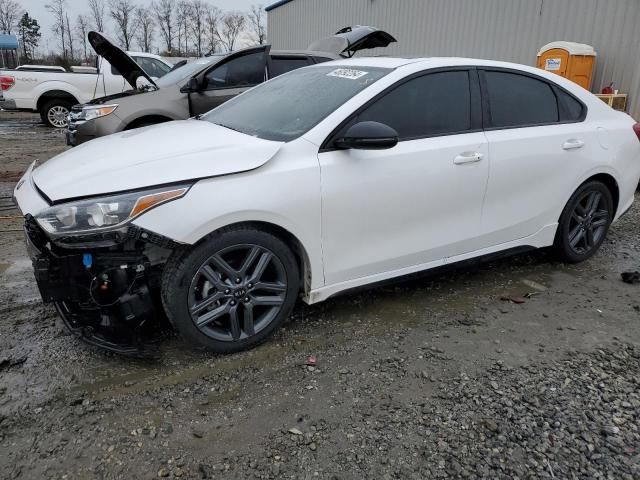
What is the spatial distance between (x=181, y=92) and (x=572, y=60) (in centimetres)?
609

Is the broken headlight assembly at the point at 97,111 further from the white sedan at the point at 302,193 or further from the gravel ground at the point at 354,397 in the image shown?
the gravel ground at the point at 354,397

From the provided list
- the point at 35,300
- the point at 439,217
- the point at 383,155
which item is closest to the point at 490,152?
the point at 439,217

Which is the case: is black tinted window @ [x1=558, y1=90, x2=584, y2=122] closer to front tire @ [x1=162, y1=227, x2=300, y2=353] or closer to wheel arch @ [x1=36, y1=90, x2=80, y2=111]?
front tire @ [x1=162, y1=227, x2=300, y2=353]

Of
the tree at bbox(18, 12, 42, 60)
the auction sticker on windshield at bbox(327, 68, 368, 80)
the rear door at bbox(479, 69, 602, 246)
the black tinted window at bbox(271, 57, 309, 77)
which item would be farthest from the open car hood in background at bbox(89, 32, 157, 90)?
the tree at bbox(18, 12, 42, 60)

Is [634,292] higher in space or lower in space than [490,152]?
lower

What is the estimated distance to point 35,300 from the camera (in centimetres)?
361

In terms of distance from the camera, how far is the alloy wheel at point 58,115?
45.4 feet

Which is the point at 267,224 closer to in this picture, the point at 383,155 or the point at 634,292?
the point at 383,155

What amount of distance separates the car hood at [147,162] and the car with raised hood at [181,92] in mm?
3539

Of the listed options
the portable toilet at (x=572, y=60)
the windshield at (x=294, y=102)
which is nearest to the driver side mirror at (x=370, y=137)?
the windshield at (x=294, y=102)

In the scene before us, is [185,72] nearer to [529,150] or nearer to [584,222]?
[529,150]

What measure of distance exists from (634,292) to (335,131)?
2.70 m

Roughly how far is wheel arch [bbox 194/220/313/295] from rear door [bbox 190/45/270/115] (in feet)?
13.8

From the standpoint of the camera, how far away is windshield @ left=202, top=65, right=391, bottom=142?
3152 mm
